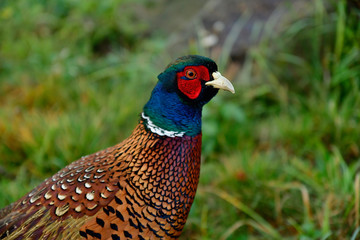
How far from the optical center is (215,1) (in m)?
5.18

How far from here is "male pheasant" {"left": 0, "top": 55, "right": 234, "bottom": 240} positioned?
1.87 meters

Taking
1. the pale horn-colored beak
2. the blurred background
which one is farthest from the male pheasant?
the blurred background

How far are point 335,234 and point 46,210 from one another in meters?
1.91

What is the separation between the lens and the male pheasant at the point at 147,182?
1.87 m

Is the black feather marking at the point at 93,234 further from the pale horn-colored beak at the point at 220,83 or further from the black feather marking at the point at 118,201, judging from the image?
the pale horn-colored beak at the point at 220,83

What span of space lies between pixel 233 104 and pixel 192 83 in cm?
230

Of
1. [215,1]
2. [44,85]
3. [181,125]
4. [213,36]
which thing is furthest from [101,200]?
[215,1]

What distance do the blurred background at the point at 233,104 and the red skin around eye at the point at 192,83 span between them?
1298 millimetres

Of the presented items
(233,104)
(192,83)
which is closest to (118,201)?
(192,83)

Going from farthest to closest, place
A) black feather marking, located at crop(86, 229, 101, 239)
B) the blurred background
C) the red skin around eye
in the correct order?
the blurred background, the red skin around eye, black feather marking, located at crop(86, 229, 101, 239)

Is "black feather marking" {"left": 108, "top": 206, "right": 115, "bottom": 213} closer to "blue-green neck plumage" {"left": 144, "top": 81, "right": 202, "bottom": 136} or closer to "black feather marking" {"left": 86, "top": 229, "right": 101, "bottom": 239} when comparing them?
"black feather marking" {"left": 86, "top": 229, "right": 101, "bottom": 239}

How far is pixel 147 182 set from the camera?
6.37ft

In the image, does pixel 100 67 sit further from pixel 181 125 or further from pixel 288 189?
pixel 181 125

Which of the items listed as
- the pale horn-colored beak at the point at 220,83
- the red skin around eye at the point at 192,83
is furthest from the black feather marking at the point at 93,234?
the pale horn-colored beak at the point at 220,83
